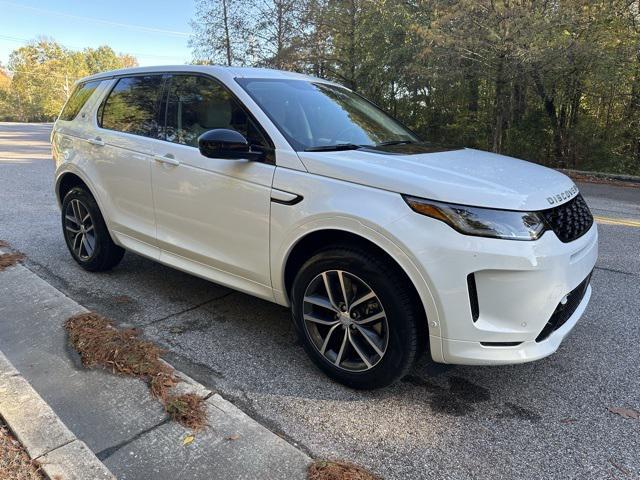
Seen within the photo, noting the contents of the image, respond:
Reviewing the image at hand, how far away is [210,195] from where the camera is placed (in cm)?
319

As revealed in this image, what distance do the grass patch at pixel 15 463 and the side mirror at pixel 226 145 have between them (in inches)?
69.3

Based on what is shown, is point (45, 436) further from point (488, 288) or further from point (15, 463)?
point (488, 288)

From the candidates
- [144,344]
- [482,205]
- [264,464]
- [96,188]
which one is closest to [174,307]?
[144,344]

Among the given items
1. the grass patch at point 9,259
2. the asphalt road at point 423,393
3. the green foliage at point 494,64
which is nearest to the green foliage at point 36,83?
the green foliage at point 494,64

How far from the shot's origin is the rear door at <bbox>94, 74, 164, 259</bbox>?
3729mm

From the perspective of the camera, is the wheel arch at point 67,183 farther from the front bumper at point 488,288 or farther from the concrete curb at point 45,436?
the front bumper at point 488,288

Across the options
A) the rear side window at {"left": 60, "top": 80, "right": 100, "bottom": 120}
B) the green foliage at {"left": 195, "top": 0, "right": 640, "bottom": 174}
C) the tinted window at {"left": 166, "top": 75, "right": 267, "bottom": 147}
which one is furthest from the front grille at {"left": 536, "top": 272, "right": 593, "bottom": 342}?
the green foliage at {"left": 195, "top": 0, "right": 640, "bottom": 174}

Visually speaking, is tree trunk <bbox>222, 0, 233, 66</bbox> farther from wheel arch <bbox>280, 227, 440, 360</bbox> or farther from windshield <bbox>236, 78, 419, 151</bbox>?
wheel arch <bbox>280, 227, 440, 360</bbox>

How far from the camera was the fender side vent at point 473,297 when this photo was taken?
229 cm

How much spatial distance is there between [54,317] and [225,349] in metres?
1.37

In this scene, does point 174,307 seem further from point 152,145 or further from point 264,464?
point 264,464

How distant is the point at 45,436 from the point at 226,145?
1.74 metres

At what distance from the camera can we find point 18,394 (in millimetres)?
2537

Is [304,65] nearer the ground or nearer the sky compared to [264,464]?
nearer the sky
